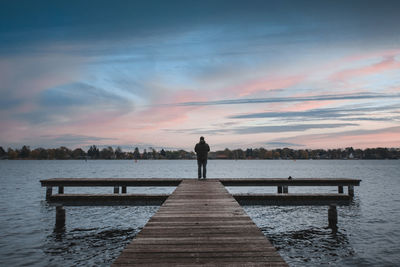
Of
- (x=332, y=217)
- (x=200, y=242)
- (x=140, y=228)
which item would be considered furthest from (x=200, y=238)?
(x=332, y=217)

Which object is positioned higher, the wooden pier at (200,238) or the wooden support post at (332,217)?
the wooden pier at (200,238)

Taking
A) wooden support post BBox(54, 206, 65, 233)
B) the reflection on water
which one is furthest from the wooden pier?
wooden support post BBox(54, 206, 65, 233)

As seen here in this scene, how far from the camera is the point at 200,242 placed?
5.04 meters

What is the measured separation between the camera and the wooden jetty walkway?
13.7ft

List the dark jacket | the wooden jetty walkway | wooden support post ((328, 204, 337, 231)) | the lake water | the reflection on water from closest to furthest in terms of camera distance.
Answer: the wooden jetty walkway < the reflection on water < the lake water < wooden support post ((328, 204, 337, 231)) < the dark jacket

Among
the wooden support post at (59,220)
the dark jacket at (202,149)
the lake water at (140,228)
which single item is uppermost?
the dark jacket at (202,149)

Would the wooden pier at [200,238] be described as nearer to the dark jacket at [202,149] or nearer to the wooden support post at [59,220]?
the dark jacket at [202,149]

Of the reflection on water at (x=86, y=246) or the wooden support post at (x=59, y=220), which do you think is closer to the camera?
the reflection on water at (x=86, y=246)

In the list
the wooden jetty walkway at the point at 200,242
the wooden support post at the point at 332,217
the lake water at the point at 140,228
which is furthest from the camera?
the wooden support post at the point at 332,217

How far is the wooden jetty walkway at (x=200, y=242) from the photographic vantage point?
4.17 metres

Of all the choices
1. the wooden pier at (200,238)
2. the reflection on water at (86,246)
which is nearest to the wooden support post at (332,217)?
the wooden pier at (200,238)

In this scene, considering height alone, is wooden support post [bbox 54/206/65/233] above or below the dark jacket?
below

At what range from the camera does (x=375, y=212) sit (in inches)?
782

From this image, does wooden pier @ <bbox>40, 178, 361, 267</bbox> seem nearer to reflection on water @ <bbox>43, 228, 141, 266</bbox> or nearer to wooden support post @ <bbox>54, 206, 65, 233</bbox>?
reflection on water @ <bbox>43, 228, 141, 266</bbox>
